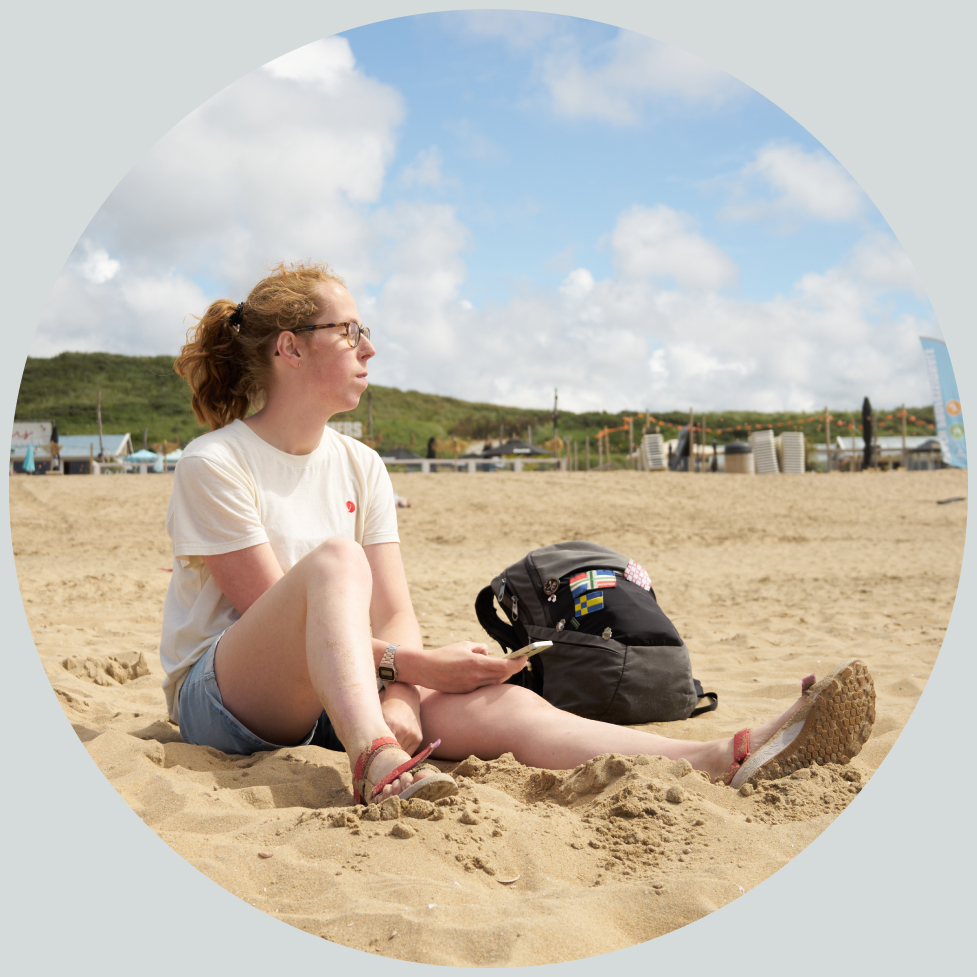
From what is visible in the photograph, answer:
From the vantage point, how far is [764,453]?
74.1 feet

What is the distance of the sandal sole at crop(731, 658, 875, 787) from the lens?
6.55 feet

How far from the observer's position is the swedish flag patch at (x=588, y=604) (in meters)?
2.79

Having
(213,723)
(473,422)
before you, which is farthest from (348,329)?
(473,422)

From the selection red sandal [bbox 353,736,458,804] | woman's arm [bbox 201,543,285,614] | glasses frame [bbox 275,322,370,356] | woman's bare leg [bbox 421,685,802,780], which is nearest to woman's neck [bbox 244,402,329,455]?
glasses frame [bbox 275,322,370,356]

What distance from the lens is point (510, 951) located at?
149cm

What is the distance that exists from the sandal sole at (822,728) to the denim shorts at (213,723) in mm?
1186

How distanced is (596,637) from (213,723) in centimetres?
126

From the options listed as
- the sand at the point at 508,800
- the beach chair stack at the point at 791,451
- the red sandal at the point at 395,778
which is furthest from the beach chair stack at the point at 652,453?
the red sandal at the point at 395,778

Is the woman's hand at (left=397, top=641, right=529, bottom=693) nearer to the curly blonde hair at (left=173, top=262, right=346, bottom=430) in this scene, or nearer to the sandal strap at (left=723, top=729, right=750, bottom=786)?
the sandal strap at (left=723, top=729, right=750, bottom=786)

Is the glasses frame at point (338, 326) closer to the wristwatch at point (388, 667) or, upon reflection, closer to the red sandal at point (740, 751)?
the wristwatch at point (388, 667)

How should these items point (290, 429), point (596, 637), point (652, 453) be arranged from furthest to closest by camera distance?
point (652, 453)
point (596, 637)
point (290, 429)

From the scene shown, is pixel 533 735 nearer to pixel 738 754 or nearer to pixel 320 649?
pixel 738 754

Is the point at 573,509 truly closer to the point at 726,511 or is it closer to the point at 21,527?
the point at 726,511

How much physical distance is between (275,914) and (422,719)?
0.83m
